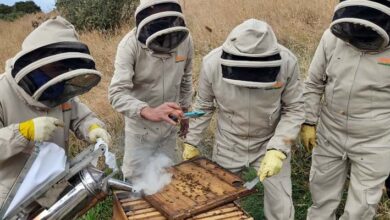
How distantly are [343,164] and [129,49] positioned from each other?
231 cm

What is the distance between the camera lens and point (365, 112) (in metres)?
3.96

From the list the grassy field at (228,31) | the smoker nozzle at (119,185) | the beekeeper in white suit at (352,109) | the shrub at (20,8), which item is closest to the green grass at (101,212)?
the grassy field at (228,31)

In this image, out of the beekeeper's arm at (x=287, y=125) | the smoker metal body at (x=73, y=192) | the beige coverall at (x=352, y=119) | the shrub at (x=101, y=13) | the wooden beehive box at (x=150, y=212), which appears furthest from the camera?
the shrub at (x=101, y=13)

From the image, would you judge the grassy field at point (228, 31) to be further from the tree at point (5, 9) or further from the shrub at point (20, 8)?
the tree at point (5, 9)

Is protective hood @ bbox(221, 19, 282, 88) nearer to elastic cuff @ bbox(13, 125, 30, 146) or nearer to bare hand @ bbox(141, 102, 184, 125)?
bare hand @ bbox(141, 102, 184, 125)

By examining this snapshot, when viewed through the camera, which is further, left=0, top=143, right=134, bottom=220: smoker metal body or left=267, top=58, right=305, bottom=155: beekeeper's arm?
left=267, top=58, right=305, bottom=155: beekeeper's arm

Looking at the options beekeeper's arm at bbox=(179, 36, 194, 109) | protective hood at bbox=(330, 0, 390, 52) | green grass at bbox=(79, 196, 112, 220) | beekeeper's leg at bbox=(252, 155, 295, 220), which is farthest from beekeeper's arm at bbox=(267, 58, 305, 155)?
green grass at bbox=(79, 196, 112, 220)

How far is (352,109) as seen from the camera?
13.1ft

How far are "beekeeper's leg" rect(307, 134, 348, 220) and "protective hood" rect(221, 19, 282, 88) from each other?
1.25 meters

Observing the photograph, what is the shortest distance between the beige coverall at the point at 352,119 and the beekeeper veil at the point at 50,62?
217cm

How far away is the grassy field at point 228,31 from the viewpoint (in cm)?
518

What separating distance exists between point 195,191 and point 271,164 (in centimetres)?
68

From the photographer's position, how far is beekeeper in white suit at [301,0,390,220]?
144 inches

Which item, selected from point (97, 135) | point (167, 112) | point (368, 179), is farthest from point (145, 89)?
point (368, 179)
